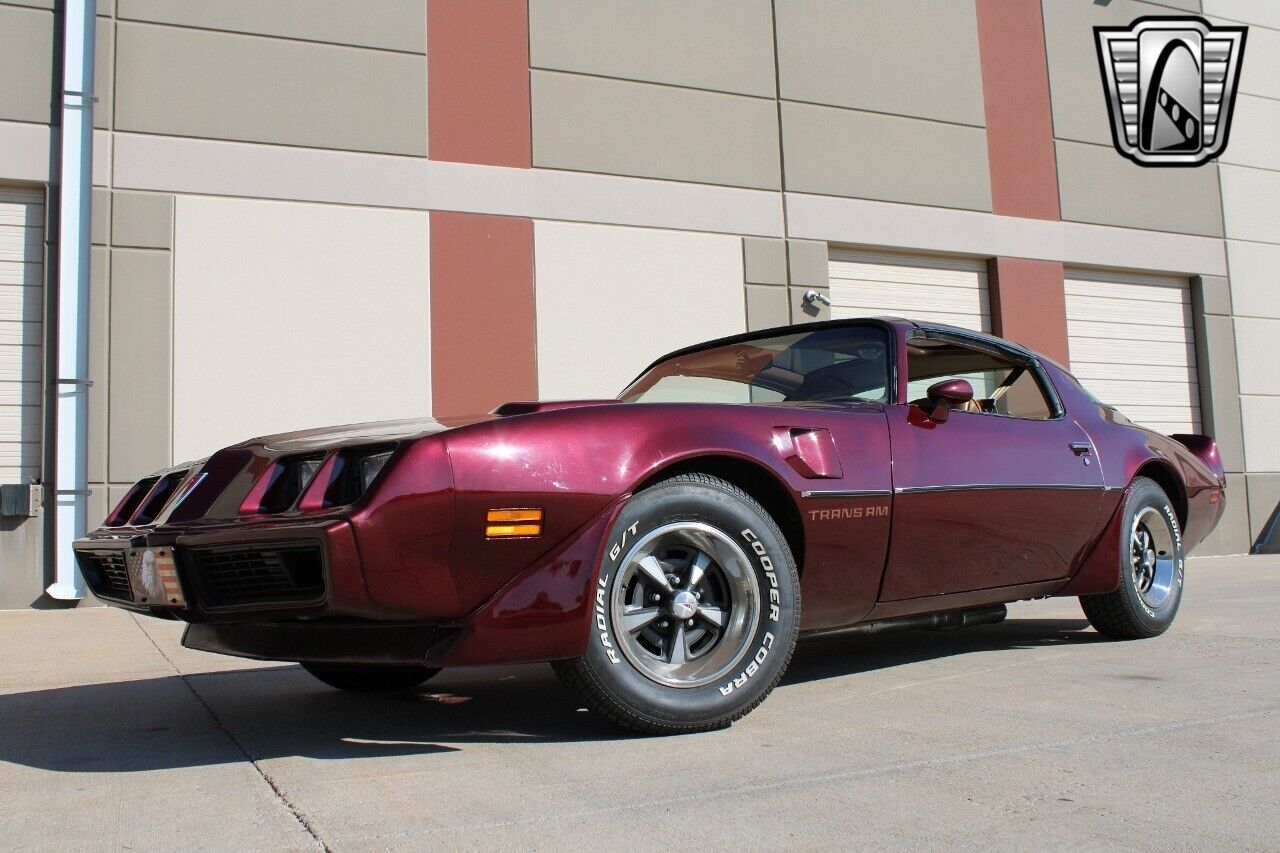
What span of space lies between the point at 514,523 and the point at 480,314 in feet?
22.9

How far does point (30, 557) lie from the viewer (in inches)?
A: 324

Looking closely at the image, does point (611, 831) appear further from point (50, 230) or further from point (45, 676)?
point (50, 230)

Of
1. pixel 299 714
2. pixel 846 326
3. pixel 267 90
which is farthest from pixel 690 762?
pixel 267 90

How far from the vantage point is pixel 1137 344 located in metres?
12.9

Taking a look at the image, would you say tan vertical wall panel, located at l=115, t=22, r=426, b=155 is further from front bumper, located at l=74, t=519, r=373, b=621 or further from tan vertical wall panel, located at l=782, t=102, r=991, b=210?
front bumper, located at l=74, t=519, r=373, b=621

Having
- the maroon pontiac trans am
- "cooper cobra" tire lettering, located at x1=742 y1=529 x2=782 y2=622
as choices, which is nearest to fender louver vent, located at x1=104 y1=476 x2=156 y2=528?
the maroon pontiac trans am

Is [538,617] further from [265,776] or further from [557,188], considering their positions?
[557,188]

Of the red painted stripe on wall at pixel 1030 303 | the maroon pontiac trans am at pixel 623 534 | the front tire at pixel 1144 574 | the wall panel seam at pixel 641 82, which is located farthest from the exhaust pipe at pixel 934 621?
the red painted stripe on wall at pixel 1030 303

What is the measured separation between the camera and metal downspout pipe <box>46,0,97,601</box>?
8.24 metres

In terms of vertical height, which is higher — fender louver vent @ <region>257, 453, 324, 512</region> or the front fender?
fender louver vent @ <region>257, 453, 324, 512</region>

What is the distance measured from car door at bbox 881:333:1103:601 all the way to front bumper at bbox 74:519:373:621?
175 centimetres

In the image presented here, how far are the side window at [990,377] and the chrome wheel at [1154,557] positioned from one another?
727mm

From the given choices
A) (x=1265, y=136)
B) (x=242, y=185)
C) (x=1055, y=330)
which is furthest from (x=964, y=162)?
(x=242, y=185)

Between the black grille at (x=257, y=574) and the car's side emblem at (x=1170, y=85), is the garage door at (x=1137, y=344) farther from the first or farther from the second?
the black grille at (x=257, y=574)
